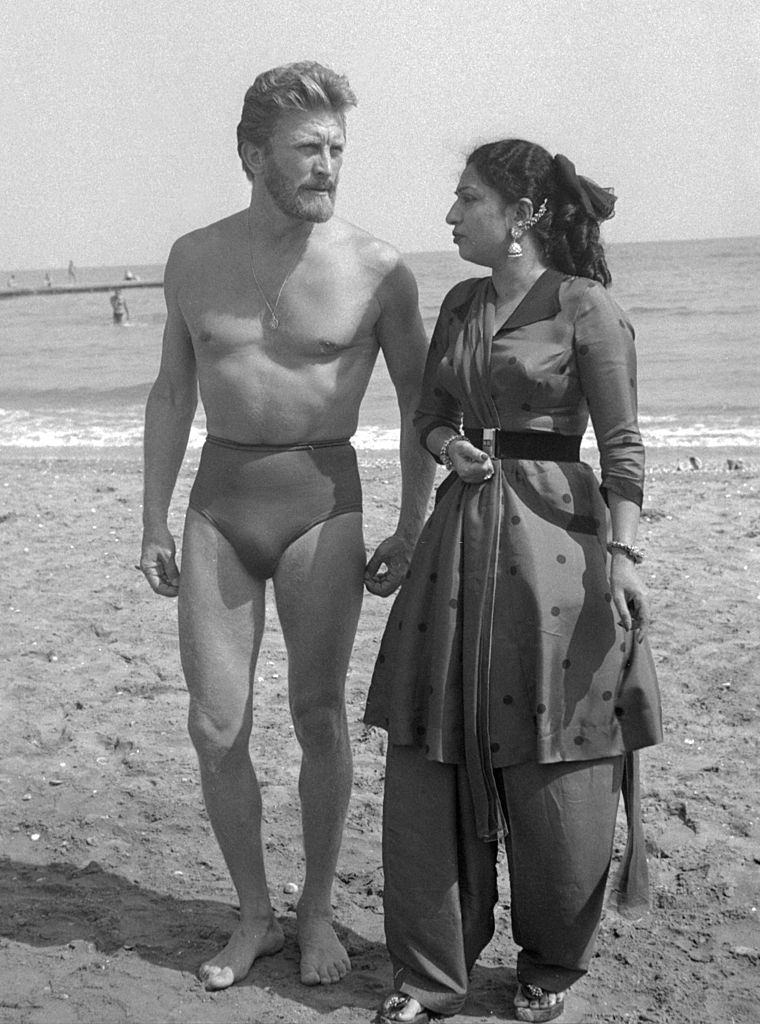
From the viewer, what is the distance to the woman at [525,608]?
3.06 m

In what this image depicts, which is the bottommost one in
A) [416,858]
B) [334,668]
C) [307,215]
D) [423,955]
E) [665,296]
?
[665,296]

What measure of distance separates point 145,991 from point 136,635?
3.12 meters

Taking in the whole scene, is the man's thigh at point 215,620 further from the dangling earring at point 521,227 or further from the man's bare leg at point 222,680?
the dangling earring at point 521,227

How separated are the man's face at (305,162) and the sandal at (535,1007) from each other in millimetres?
1980

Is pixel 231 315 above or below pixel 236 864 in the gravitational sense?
above

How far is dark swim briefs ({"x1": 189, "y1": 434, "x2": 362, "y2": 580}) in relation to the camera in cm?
342

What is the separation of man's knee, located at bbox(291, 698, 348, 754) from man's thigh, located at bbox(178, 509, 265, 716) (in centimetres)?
15

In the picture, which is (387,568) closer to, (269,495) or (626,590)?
(269,495)

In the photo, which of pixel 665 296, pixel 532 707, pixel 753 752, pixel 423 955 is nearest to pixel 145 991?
pixel 423 955

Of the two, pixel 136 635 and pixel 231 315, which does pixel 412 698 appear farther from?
pixel 136 635

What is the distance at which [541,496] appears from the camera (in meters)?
3.12

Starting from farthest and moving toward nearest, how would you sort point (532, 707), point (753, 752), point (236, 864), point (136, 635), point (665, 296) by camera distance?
point (665, 296)
point (136, 635)
point (753, 752)
point (236, 864)
point (532, 707)

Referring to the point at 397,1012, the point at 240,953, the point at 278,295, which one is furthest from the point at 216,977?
the point at 278,295

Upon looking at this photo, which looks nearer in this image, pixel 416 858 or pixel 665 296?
pixel 416 858
